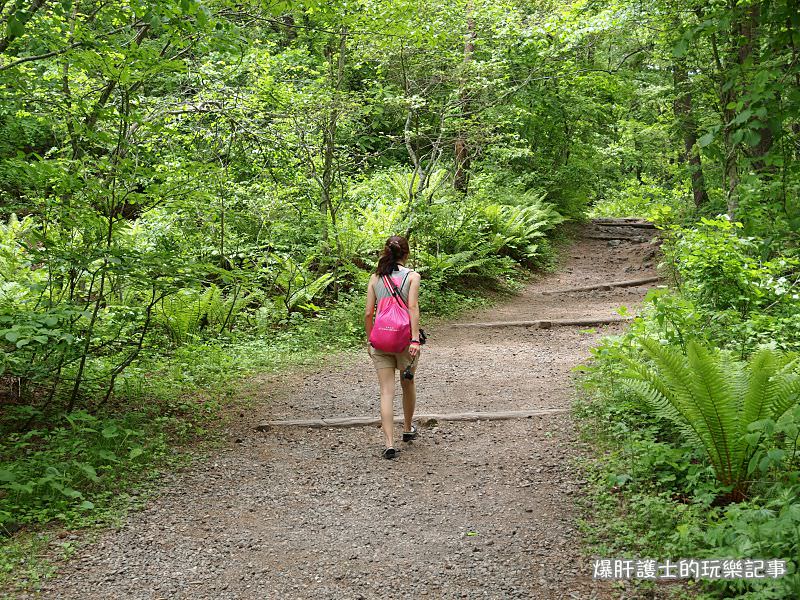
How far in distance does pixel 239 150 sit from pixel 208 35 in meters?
3.20

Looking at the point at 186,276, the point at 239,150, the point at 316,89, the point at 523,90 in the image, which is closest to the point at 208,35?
the point at 186,276

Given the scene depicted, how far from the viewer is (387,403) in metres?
5.62

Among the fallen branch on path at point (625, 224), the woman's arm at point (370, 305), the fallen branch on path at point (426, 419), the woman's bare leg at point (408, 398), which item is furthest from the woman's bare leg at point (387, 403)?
the fallen branch on path at point (625, 224)

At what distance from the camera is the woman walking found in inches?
220

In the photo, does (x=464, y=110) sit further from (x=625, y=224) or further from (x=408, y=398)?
(x=408, y=398)

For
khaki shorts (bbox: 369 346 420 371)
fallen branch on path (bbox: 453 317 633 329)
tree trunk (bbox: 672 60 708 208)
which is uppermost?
tree trunk (bbox: 672 60 708 208)

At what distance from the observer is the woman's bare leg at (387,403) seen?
5.63 metres

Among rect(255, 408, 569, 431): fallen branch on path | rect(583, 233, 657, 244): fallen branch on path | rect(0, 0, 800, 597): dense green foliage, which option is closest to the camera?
rect(0, 0, 800, 597): dense green foliage

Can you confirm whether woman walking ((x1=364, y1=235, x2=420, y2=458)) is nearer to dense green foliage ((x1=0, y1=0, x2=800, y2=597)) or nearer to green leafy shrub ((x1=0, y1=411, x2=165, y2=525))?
dense green foliage ((x1=0, y1=0, x2=800, y2=597))

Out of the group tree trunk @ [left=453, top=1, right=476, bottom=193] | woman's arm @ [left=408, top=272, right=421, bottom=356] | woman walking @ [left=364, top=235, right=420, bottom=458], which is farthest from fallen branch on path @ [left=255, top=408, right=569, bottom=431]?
tree trunk @ [left=453, top=1, right=476, bottom=193]

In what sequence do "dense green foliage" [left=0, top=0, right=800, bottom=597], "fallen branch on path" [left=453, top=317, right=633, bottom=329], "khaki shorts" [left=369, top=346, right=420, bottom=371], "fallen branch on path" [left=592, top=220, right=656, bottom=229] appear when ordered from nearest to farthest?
1. "dense green foliage" [left=0, top=0, right=800, bottom=597]
2. "khaki shorts" [left=369, top=346, right=420, bottom=371]
3. "fallen branch on path" [left=453, top=317, right=633, bottom=329]
4. "fallen branch on path" [left=592, top=220, right=656, bottom=229]

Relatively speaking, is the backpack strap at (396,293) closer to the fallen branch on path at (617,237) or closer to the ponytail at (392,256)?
the ponytail at (392,256)

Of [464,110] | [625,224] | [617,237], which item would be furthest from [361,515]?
[625,224]

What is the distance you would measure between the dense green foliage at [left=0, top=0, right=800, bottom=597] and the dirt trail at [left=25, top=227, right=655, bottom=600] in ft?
1.54
